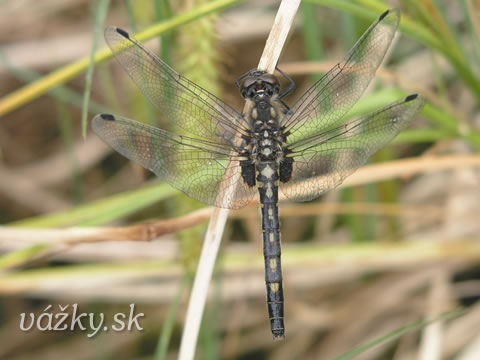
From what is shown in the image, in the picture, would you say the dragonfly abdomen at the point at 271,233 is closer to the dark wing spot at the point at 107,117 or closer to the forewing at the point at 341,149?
the forewing at the point at 341,149

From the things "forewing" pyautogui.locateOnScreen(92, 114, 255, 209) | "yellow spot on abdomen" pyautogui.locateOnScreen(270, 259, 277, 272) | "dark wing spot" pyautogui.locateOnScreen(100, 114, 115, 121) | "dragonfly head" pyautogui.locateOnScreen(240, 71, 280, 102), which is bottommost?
"yellow spot on abdomen" pyautogui.locateOnScreen(270, 259, 277, 272)

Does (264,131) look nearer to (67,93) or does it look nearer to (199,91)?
(199,91)

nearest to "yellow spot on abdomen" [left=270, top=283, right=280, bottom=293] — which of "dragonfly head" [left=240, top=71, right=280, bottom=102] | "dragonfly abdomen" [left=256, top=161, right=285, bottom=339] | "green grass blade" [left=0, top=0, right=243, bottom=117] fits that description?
"dragonfly abdomen" [left=256, top=161, right=285, bottom=339]

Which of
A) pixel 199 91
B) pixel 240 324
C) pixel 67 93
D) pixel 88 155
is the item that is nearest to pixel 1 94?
pixel 88 155

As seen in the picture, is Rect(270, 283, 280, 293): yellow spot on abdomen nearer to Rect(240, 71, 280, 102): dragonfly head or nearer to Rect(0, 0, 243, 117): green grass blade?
Rect(240, 71, 280, 102): dragonfly head

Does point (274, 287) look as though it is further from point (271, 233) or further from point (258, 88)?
point (258, 88)
